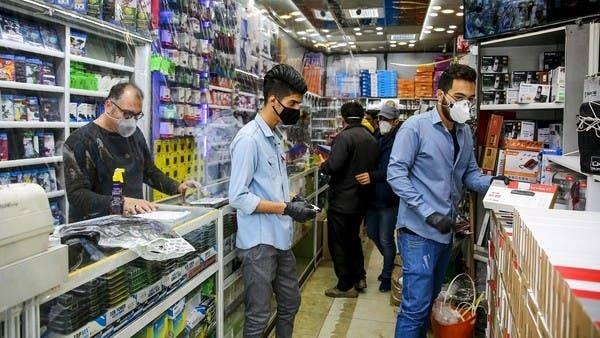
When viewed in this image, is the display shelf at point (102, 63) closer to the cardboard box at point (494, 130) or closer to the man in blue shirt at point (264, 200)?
the man in blue shirt at point (264, 200)

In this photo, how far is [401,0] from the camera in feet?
19.6

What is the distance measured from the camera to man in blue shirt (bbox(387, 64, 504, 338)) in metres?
2.50

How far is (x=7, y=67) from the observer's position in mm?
2896

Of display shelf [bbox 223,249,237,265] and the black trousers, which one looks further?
the black trousers

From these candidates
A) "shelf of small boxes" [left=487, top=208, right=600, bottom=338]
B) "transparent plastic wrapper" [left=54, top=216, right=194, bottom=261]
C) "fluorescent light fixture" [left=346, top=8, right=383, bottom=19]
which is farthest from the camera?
"fluorescent light fixture" [left=346, top=8, right=383, bottom=19]

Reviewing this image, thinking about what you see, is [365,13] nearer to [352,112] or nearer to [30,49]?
[352,112]

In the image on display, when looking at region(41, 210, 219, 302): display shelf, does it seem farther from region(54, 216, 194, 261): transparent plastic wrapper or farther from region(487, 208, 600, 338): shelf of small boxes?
region(487, 208, 600, 338): shelf of small boxes

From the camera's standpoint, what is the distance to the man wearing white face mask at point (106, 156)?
92.4 inches

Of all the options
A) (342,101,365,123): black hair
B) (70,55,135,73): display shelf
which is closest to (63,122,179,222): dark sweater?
(70,55,135,73): display shelf

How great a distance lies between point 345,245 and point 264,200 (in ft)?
6.72

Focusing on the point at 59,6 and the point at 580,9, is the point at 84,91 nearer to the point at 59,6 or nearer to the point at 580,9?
the point at 59,6

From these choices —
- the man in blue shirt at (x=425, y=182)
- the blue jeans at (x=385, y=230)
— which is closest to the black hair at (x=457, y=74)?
the man in blue shirt at (x=425, y=182)

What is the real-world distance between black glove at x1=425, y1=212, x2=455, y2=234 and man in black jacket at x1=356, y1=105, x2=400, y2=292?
1687 mm

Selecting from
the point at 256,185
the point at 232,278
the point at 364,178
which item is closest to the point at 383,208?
the point at 364,178
